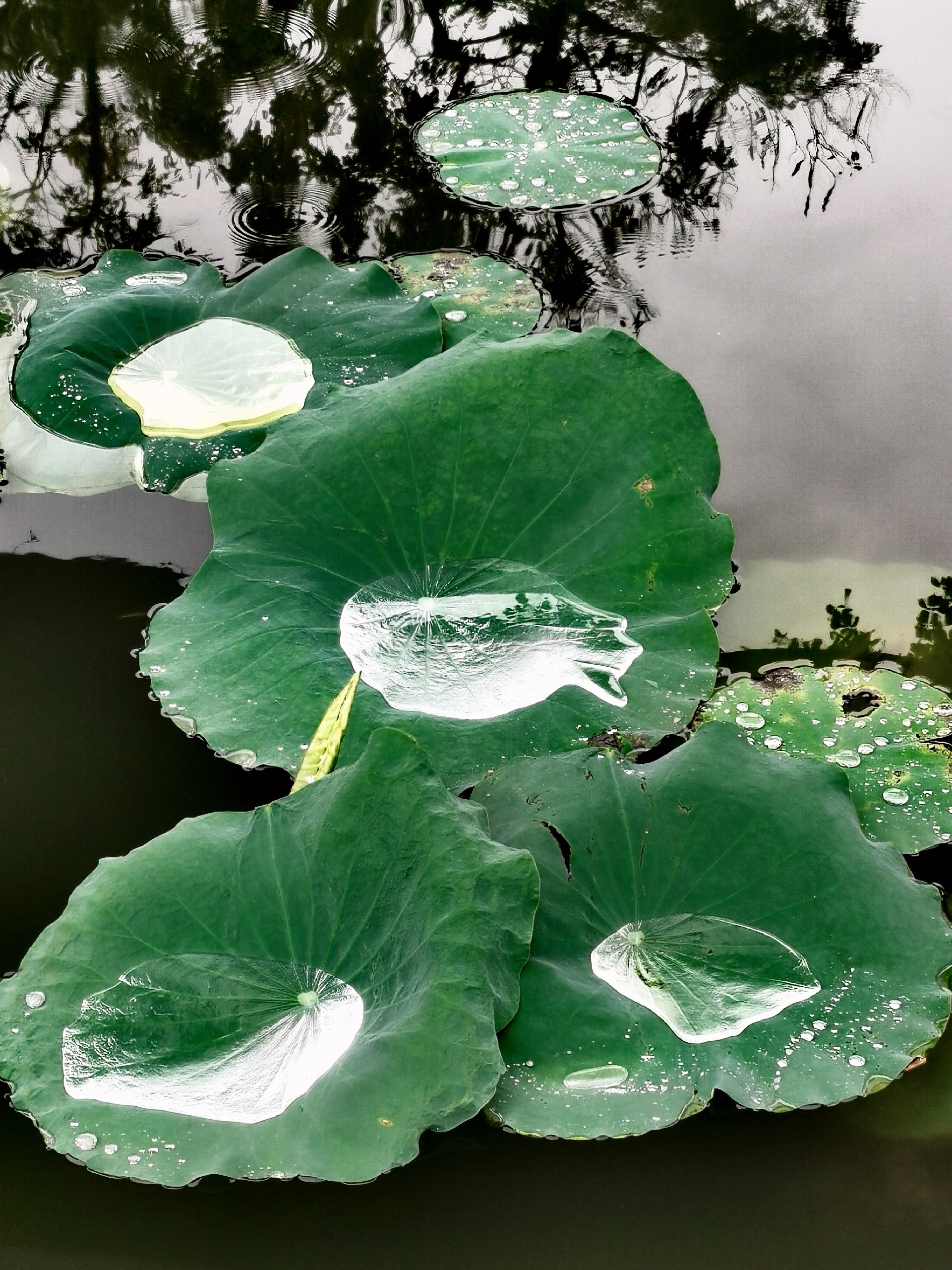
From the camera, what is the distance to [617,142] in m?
2.98

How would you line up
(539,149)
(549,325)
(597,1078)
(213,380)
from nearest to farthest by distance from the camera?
1. (597,1078)
2. (213,380)
3. (549,325)
4. (539,149)

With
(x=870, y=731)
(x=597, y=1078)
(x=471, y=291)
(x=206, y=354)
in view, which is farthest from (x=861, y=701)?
(x=206, y=354)

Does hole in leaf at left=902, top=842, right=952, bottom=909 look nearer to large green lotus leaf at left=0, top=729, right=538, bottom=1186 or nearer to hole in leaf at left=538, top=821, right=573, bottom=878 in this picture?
hole in leaf at left=538, top=821, right=573, bottom=878

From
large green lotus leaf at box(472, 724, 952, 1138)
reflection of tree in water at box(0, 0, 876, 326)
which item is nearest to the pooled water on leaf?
large green lotus leaf at box(472, 724, 952, 1138)

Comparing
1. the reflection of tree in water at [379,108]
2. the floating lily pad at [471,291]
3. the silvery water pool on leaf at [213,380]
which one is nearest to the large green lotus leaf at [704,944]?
the silvery water pool on leaf at [213,380]

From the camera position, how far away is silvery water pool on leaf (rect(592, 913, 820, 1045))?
1415 millimetres

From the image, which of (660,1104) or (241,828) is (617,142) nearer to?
(241,828)

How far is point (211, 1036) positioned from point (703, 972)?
0.59m

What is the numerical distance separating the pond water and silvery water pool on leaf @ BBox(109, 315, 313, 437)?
174mm

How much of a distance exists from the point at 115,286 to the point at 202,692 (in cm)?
118

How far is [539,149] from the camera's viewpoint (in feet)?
9.63

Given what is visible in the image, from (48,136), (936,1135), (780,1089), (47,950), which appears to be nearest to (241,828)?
(47,950)

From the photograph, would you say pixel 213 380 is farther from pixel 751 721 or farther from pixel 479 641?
pixel 751 721

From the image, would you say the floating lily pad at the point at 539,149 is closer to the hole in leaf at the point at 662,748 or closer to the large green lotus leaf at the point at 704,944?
the hole in leaf at the point at 662,748
